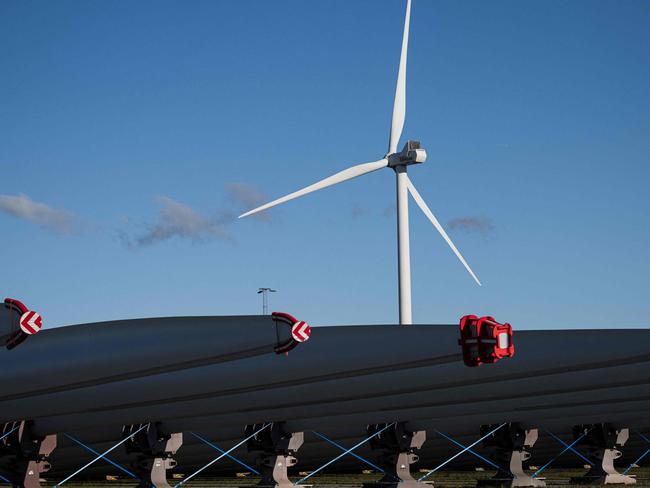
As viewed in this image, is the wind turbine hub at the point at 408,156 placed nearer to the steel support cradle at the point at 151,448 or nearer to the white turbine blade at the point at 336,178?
the white turbine blade at the point at 336,178

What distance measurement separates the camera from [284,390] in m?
32.0

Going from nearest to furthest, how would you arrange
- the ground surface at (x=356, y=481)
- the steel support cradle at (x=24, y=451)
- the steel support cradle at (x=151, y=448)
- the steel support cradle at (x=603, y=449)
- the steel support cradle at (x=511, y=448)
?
1. the steel support cradle at (x=24, y=451)
2. the steel support cradle at (x=151, y=448)
3. the steel support cradle at (x=511, y=448)
4. the steel support cradle at (x=603, y=449)
5. the ground surface at (x=356, y=481)

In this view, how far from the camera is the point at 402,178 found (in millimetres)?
54406

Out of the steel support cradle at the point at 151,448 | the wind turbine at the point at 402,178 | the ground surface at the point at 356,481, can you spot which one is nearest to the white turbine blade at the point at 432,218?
the wind turbine at the point at 402,178

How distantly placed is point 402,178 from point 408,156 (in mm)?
1384

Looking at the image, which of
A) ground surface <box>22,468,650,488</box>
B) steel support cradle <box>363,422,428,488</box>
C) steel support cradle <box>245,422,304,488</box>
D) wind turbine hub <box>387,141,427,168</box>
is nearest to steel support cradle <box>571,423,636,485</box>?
ground surface <box>22,468,650,488</box>

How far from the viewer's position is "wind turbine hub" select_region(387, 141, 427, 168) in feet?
181

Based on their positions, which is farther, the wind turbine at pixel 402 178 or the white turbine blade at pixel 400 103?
the white turbine blade at pixel 400 103

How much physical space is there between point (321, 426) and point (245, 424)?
251 centimetres

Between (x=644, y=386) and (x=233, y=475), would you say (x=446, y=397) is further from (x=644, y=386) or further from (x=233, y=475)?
(x=233, y=475)

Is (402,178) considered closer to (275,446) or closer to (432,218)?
(432,218)

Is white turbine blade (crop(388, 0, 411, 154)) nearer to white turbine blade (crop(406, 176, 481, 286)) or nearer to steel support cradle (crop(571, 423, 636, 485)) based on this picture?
white turbine blade (crop(406, 176, 481, 286))

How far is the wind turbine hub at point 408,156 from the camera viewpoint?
55.2 metres

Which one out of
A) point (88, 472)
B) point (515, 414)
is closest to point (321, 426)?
point (515, 414)
